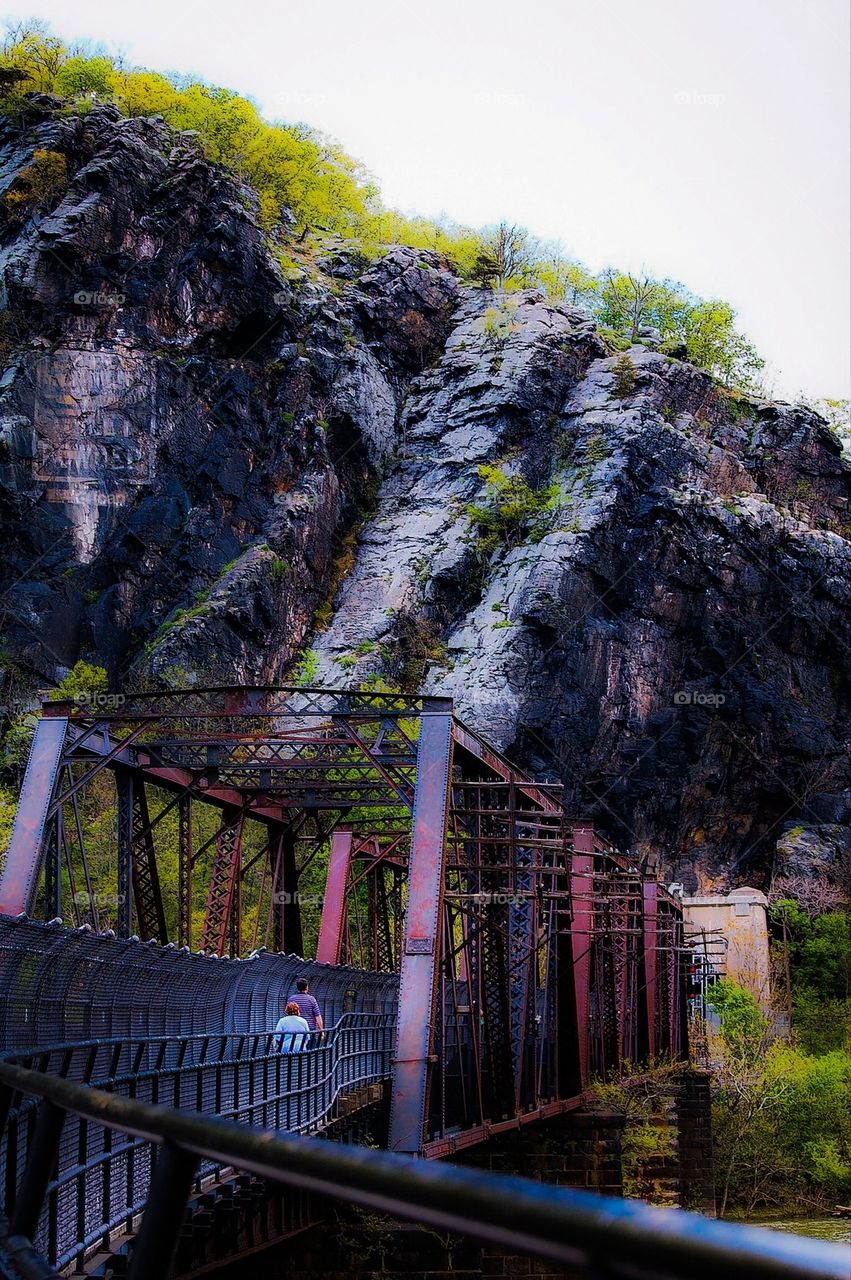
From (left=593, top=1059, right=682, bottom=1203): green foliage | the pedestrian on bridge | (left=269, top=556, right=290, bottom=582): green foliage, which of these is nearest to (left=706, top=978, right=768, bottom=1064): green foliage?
(left=593, top=1059, right=682, bottom=1203): green foliage

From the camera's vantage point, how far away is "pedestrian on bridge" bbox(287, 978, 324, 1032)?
17.5m

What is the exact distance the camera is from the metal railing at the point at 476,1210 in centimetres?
127

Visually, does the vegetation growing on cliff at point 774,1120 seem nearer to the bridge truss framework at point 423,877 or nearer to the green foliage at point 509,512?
the bridge truss framework at point 423,877

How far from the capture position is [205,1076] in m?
11.8

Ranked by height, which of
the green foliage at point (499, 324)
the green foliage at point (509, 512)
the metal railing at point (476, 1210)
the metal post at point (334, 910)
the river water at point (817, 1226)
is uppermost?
the green foliage at point (499, 324)

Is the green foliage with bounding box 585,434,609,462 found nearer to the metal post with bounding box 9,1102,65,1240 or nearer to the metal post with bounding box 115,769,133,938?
the metal post with bounding box 115,769,133,938

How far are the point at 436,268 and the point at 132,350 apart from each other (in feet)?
82.5

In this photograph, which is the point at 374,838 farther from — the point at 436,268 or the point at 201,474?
the point at 436,268

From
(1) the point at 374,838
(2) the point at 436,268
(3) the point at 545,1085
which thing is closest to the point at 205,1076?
(3) the point at 545,1085

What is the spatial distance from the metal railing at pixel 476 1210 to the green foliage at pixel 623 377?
70.5 m

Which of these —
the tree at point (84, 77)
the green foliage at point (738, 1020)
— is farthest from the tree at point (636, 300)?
the green foliage at point (738, 1020)

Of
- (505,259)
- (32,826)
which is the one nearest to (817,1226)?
(32,826)

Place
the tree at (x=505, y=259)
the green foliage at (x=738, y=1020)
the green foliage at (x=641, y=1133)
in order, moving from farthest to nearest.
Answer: the tree at (x=505, y=259) < the green foliage at (x=738, y=1020) < the green foliage at (x=641, y=1133)

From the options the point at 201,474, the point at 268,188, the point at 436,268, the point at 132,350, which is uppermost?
the point at 268,188
